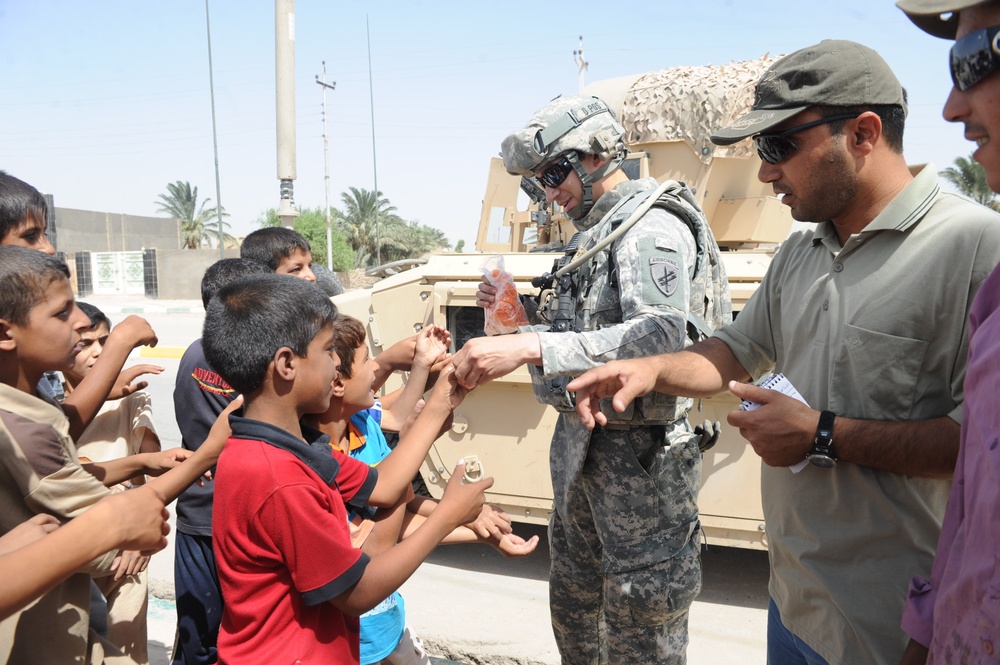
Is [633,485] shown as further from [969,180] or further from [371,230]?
[371,230]

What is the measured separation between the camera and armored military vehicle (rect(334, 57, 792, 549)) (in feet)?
14.1

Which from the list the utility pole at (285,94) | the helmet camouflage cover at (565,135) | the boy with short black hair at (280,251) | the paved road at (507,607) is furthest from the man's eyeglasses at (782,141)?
the utility pole at (285,94)

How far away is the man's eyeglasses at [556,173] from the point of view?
2.98m

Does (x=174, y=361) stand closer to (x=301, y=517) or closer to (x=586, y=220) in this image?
(x=586, y=220)

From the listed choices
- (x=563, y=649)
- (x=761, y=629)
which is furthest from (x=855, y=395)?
(x=761, y=629)

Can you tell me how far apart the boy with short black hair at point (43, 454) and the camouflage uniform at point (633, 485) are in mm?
1240

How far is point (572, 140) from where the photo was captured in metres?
2.90

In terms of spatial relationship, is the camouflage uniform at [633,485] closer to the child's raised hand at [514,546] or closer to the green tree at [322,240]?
the child's raised hand at [514,546]

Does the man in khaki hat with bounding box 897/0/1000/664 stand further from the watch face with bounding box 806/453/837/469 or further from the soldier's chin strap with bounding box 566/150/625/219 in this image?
the soldier's chin strap with bounding box 566/150/625/219

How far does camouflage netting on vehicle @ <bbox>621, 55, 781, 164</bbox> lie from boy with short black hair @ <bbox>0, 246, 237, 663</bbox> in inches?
182

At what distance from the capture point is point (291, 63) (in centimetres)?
1104

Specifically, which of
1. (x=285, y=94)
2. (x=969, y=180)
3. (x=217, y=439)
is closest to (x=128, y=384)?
(x=217, y=439)

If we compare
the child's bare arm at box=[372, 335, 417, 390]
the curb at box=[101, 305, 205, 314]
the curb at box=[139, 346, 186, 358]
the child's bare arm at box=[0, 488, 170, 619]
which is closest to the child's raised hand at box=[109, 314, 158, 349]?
the child's bare arm at box=[372, 335, 417, 390]

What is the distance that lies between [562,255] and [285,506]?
254 cm
